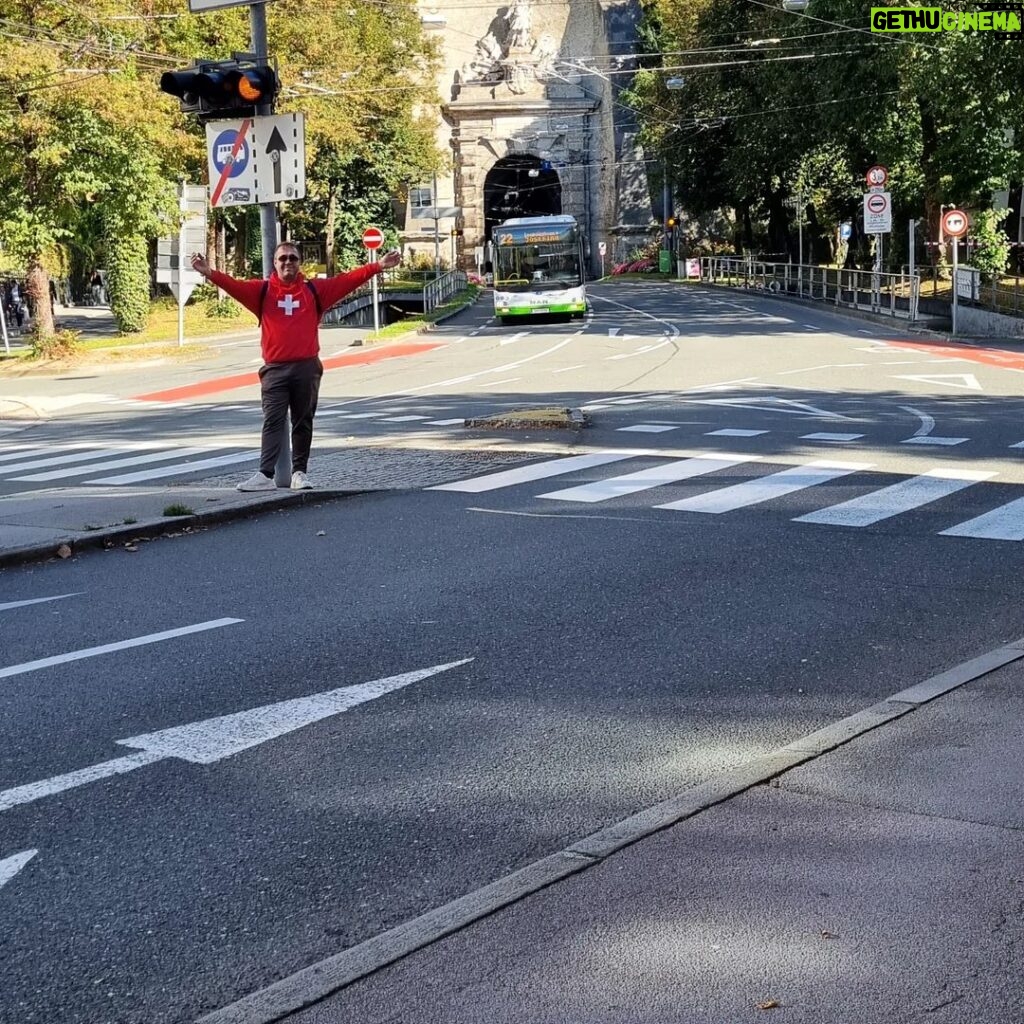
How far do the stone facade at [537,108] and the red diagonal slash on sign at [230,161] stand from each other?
257 feet

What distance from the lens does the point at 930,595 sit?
27.4 ft

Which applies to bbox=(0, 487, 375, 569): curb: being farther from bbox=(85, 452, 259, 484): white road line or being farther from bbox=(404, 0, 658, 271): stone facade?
bbox=(404, 0, 658, 271): stone facade

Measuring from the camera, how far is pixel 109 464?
1652 cm

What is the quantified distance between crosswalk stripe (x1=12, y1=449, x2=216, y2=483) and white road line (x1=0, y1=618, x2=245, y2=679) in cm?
802

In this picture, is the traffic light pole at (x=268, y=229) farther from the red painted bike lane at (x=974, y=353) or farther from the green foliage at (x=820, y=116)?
the green foliage at (x=820, y=116)

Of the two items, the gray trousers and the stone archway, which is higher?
the stone archway

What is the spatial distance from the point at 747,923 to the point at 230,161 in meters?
9.97

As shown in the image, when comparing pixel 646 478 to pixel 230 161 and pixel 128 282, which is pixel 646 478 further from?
pixel 128 282

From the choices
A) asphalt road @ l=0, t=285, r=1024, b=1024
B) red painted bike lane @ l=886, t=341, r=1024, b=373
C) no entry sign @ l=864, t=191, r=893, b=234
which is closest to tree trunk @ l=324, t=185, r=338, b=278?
no entry sign @ l=864, t=191, r=893, b=234

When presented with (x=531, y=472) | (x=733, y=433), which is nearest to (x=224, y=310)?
(x=733, y=433)

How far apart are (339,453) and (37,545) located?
6.05 m

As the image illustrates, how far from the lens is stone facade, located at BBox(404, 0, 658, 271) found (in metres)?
90.2

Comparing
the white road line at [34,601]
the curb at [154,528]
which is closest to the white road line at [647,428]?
the curb at [154,528]

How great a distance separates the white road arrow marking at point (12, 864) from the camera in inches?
174
